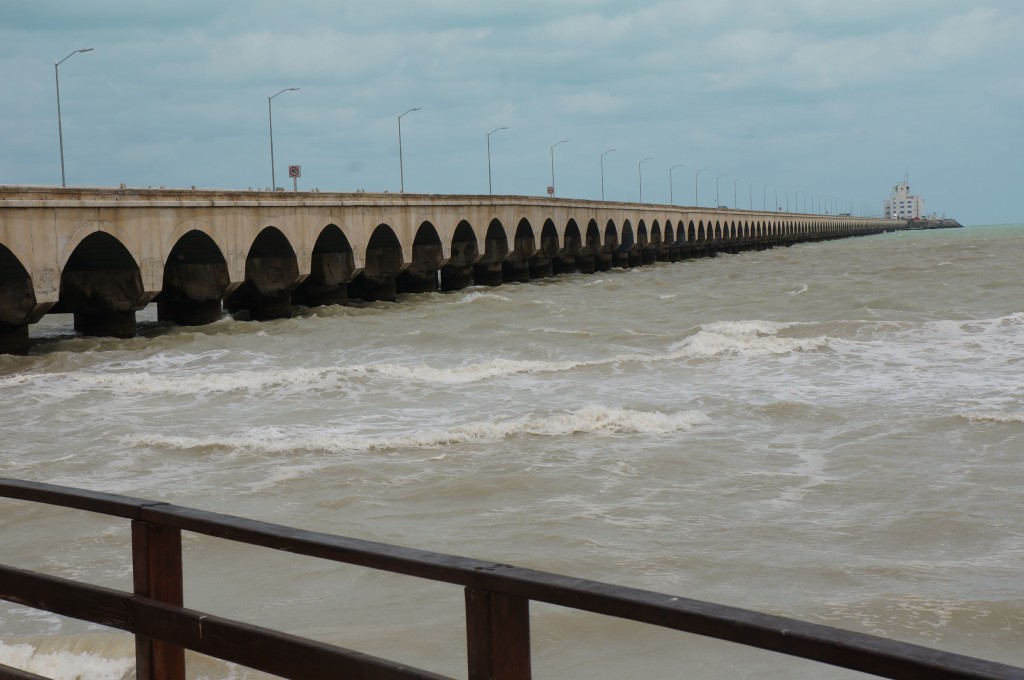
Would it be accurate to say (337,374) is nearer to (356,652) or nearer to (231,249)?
(231,249)

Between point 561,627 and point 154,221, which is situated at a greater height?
point 154,221

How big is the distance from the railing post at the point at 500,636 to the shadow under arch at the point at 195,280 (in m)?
34.4

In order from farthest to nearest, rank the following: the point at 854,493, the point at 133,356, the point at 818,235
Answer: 1. the point at 818,235
2. the point at 133,356
3. the point at 854,493

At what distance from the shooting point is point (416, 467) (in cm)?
1352

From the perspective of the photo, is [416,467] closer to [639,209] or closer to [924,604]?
[924,604]

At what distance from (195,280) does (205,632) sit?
3478 cm

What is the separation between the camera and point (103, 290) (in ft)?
108

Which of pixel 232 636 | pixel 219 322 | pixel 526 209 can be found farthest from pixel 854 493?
pixel 526 209

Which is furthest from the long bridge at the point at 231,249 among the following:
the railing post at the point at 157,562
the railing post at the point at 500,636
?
the railing post at the point at 500,636

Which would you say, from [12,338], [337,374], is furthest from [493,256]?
[337,374]

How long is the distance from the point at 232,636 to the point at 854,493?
9.44m

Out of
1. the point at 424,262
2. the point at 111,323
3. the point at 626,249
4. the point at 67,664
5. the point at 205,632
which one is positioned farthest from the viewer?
the point at 626,249

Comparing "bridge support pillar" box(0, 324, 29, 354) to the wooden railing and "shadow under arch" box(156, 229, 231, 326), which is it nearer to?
"shadow under arch" box(156, 229, 231, 326)

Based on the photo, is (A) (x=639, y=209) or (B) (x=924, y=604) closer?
(B) (x=924, y=604)
